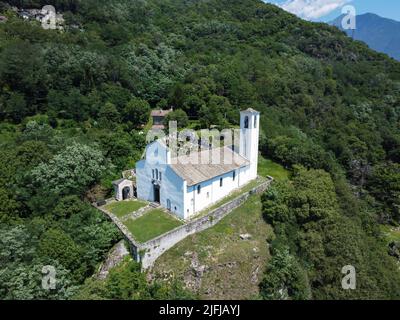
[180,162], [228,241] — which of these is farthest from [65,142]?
[228,241]

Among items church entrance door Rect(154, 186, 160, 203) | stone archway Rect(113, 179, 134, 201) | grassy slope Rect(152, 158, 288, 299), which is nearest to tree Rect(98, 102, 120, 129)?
stone archway Rect(113, 179, 134, 201)

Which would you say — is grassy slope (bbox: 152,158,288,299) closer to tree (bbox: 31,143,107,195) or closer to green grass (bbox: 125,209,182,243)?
green grass (bbox: 125,209,182,243)

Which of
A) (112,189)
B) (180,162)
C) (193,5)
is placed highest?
(193,5)

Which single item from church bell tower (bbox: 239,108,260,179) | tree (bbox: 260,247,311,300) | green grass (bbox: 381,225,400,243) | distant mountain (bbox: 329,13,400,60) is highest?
distant mountain (bbox: 329,13,400,60)

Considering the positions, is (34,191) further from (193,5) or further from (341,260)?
(193,5)

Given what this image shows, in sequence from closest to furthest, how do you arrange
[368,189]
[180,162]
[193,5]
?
1. [180,162]
2. [368,189]
3. [193,5]

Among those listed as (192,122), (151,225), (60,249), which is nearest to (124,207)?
(151,225)
